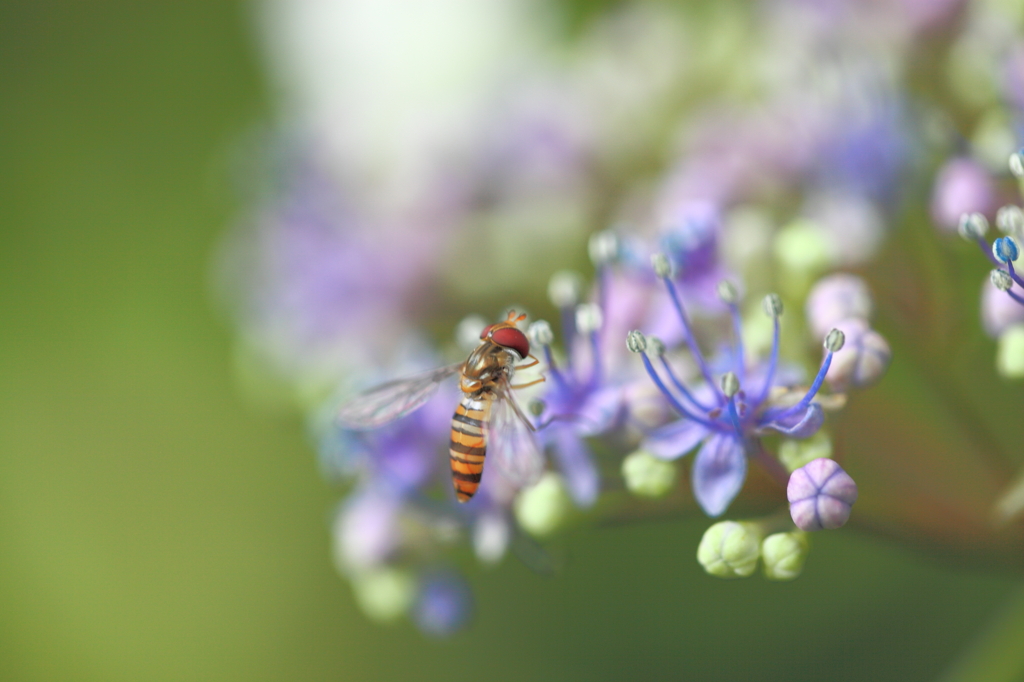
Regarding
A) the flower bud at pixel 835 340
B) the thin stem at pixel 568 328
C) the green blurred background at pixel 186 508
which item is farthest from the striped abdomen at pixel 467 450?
the green blurred background at pixel 186 508

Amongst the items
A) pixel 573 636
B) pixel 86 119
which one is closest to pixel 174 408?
pixel 86 119

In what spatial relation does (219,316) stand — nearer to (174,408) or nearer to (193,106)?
(174,408)

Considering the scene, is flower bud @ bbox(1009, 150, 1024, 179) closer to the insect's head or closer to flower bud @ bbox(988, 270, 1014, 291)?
flower bud @ bbox(988, 270, 1014, 291)

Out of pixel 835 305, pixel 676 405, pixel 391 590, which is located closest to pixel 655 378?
pixel 676 405

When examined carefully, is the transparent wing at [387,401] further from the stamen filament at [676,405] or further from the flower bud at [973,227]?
the flower bud at [973,227]

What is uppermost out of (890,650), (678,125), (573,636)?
(678,125)

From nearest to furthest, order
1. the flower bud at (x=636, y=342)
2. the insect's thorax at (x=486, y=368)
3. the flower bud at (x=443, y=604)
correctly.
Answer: the flower bud at (x=636, y=342), the insect's thorax at (x=486, y=368), the flower bud at (x=443, y=604)
